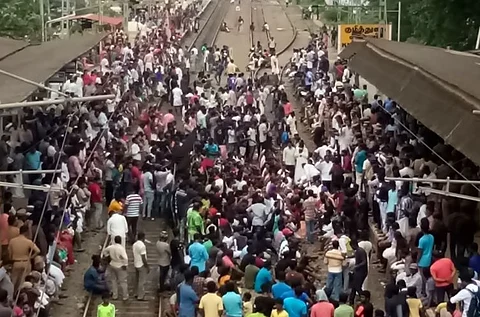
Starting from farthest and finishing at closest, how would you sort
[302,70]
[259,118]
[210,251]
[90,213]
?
[302,70], [259,118], [90,213], [210,251]

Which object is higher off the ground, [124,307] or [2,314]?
[2,314]

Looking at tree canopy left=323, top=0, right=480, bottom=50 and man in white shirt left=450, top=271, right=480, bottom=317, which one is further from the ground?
tree canopy left=323, top=0, right=480, bottom=50

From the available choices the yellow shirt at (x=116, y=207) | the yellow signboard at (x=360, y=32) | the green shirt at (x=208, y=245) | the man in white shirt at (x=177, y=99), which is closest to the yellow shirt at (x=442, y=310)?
the green shirt at (x=208, y=245)

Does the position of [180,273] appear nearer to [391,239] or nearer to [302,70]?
[391,239]

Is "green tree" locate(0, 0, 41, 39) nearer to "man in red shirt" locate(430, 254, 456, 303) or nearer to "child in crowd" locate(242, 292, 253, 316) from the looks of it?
"child in crowd" locate(242, 292, 253, 316)

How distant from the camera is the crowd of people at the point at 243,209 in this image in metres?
14.0

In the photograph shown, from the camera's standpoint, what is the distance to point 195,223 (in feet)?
57.2

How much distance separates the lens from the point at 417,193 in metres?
17.2

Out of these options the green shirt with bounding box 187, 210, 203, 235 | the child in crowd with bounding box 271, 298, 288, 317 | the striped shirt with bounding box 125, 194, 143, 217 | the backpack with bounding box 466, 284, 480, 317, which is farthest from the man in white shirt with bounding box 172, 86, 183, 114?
the backpack with bounding box 466, 284, 480, 317

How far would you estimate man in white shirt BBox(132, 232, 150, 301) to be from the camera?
16656 millimetres

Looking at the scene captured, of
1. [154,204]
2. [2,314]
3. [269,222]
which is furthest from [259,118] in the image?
[2,314]

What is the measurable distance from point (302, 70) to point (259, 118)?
10.9m

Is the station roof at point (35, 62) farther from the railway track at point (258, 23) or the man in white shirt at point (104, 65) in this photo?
the railway track at point (258, 23)

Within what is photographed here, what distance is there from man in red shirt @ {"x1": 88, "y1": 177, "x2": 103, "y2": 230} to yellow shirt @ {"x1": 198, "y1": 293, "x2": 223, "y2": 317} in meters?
7.08
